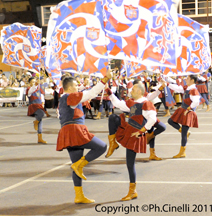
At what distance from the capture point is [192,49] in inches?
471

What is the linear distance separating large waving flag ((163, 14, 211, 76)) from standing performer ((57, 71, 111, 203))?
6.25m

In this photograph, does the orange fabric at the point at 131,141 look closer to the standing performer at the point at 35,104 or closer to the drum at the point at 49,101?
the standing performer at the point at 35,104

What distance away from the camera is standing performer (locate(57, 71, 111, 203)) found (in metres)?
5.25

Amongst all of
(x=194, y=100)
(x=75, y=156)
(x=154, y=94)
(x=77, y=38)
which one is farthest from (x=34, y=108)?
(x=75, y=156)

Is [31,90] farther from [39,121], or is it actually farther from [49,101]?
[49,101]

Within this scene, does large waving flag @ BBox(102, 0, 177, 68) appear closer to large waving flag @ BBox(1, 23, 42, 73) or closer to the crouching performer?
the crouching performer

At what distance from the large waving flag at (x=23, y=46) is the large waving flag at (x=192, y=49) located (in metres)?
4.71

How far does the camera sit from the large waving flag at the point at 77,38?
772 cm

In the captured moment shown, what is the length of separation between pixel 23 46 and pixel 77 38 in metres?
5.71

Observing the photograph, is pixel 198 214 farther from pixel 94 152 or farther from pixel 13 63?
pixel 13 63

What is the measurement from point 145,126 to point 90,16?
131 inches

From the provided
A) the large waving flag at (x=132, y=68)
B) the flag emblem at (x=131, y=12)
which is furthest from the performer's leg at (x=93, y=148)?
Result: the large waving flag at (x=132, y=68)

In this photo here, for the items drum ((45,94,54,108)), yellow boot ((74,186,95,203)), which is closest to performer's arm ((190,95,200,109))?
yellow boot ((74,186,95,203))

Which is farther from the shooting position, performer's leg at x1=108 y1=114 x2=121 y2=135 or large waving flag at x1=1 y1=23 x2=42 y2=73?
large waving flag at x1=1 y1=23 x2=42 y2=73
